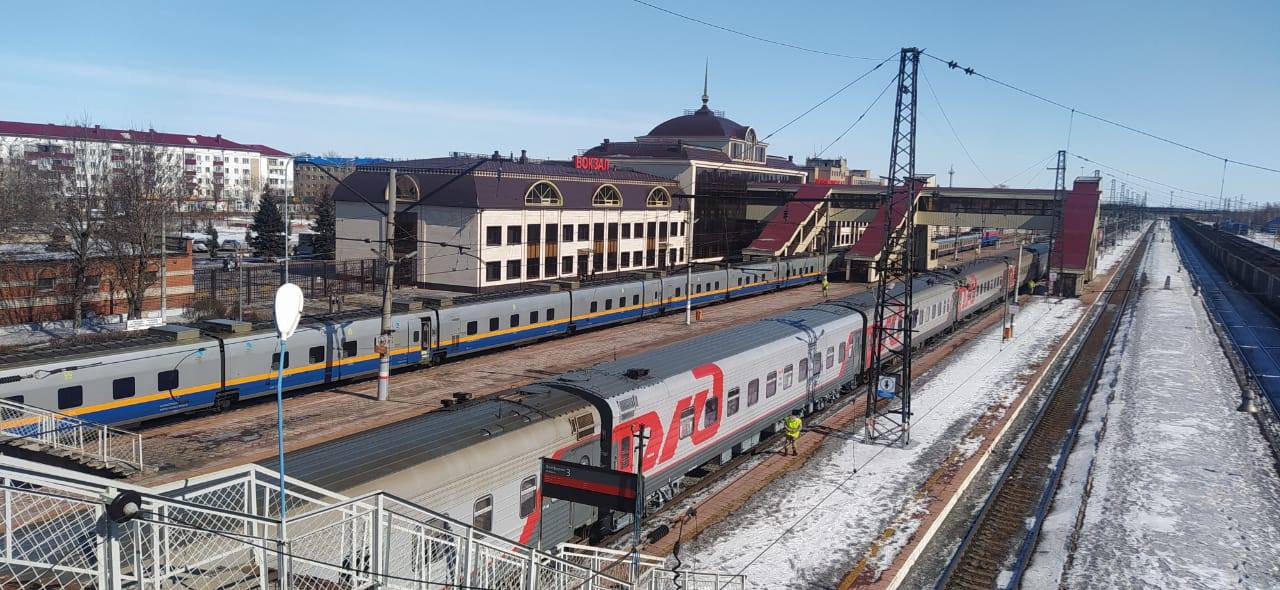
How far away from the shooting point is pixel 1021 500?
2122 centimetres

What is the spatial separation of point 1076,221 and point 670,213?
121 feet

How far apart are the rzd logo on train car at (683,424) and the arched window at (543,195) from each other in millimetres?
39307

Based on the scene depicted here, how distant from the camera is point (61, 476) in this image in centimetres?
619

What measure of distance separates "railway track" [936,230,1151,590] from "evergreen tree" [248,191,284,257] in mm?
63673

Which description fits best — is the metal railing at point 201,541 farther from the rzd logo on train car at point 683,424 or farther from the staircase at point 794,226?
the staircase at point 794,226

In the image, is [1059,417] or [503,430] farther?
[1059,417]

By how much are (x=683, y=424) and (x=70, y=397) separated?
15.6m

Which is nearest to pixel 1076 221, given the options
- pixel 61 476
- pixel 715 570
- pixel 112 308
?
pixel 715 570

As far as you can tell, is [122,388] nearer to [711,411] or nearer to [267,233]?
[711,411]

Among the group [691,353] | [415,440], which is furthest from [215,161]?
[415,440]

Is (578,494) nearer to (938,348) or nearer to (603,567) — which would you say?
(603,567)

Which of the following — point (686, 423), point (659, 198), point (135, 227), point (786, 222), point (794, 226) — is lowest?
point (686, 423)

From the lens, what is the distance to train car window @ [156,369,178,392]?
74.2ft

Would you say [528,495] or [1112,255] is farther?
[1112,255]
